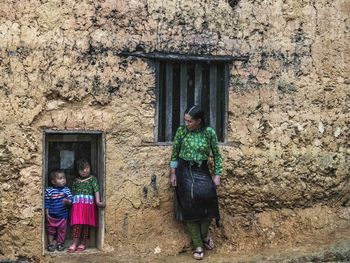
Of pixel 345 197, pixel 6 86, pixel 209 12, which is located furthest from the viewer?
pixel 345 197

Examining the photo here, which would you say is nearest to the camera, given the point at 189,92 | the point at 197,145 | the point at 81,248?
the point at 197,145

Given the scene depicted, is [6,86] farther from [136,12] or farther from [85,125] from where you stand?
[136,12]

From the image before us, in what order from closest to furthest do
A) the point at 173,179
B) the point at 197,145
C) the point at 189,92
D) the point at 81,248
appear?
the point at 197,145
the point at 173,179
the point at 81,248
the point at 189,92

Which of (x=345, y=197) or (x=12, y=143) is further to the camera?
(x=345, y=197)

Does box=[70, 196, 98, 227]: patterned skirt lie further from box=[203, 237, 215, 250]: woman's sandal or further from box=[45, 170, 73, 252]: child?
box=[203, 237, 215, 250]: woman's sandal

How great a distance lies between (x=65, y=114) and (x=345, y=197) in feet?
11.4

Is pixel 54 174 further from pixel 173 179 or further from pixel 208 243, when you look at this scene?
pixel 208 243

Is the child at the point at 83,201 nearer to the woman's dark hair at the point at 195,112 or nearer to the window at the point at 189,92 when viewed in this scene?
the window at the point at 189,92

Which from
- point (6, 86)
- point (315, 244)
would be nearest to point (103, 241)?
point (6, 86)

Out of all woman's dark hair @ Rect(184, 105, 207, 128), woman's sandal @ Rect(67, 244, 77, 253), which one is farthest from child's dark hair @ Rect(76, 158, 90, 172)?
woman's dark hair @ Rect(184, 105, 207, 128)

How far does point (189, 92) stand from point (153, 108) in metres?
0.49

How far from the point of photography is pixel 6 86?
266 inches

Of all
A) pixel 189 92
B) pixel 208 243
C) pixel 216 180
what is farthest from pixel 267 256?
pixel 189 92

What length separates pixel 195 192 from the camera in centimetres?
691
